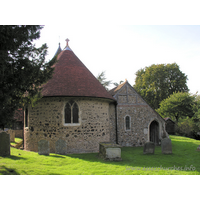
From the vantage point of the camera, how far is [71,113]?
1249cm

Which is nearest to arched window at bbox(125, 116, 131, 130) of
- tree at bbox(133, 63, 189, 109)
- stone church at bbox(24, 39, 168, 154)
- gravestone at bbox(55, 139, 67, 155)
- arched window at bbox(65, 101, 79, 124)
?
stone church at bbox(24, 39, 168, 154)

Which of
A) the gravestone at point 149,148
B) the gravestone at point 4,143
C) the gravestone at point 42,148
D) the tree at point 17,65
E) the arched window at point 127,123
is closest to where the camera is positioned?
the tree at point 17,65

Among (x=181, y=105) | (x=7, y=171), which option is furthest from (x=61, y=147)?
(x=181, y=105)

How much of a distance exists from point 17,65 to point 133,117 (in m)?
11.7

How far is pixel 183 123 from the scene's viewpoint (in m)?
29.6

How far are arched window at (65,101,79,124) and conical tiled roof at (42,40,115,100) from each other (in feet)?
2.83

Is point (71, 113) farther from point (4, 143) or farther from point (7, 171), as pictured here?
point (7, 171)

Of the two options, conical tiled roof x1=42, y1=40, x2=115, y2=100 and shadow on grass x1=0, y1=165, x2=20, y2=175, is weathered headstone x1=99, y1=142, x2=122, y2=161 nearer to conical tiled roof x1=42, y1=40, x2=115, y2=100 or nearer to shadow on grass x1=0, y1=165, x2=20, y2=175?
conical tiled roof x1=42, y1=40, x2=115, y2=100

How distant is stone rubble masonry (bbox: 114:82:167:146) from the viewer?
16719 millimetres

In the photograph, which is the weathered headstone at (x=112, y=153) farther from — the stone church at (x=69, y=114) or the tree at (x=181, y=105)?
the tree at (x=181, y=105)

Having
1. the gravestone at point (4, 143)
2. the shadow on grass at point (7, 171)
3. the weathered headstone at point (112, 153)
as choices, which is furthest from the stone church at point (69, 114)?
the shadow on grass at point (7, 171)

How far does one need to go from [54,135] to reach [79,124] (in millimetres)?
1799

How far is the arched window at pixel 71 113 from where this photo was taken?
1245 cm

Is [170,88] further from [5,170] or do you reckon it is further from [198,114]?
[5,170]
